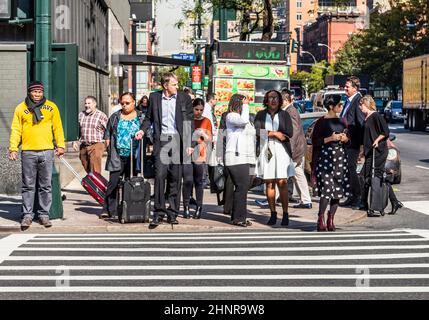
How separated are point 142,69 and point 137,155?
10270cm

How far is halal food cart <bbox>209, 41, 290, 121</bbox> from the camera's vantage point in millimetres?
30359

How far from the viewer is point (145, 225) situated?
561 inches

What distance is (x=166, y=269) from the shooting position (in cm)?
1016

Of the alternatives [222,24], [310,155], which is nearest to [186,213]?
[310,155]

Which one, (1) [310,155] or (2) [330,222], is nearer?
(2) [330,222]

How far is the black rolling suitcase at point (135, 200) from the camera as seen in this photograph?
14.3 meters

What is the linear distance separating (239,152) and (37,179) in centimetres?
290

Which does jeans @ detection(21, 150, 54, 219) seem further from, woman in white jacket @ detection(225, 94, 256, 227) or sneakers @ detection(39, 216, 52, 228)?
woman in white jacket @ detection(225, 94, 256, 227)

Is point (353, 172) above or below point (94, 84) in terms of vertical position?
below

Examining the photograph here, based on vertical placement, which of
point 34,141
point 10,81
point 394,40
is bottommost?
point 34,141

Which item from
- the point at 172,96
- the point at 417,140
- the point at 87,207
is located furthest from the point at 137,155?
the point at 417,140

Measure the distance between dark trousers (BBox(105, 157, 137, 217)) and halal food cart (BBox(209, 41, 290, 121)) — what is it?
15.5m

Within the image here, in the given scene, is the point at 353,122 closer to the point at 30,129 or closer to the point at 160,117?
the point at 160,117

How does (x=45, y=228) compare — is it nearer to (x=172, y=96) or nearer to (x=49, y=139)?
(x=49, y=139)
